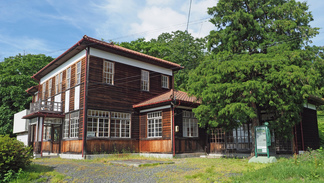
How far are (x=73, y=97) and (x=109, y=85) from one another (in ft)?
9.12

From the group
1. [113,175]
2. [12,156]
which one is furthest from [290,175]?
[12,156]

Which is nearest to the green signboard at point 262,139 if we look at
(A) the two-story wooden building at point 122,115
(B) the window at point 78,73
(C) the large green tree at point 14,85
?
(A) the two-story wooden building at point 122,115

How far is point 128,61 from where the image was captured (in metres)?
18.9

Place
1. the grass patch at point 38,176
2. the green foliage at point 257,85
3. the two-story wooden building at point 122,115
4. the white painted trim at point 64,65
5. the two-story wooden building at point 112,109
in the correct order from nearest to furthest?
the grass patch at point 38,176, the green foliage at point 257,85, the two-story wooden building at point 122,115, the two-story wooden building at point 112,109, the white painted trim at point 64,65

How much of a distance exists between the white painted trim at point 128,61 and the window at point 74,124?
415cm

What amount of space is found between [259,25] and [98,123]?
11183mm

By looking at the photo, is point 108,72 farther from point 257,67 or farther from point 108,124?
point 257,67

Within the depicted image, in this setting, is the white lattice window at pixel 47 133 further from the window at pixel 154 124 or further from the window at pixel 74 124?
the window at pixel 154 124

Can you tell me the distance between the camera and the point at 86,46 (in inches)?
661

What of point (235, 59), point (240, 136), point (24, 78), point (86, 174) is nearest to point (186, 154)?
point (240, 136)

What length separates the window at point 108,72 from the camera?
691 inches

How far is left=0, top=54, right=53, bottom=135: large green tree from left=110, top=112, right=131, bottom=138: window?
21316 mm

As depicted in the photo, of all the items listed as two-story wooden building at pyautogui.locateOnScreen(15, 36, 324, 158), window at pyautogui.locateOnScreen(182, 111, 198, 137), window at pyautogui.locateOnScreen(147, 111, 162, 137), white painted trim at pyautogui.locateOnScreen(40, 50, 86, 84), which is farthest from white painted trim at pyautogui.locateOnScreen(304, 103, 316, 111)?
white painted trim at pyautogui.locateOnScreen(40, 50, 86, 84)

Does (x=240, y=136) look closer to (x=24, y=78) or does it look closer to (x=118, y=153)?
(x=118, y=153)
